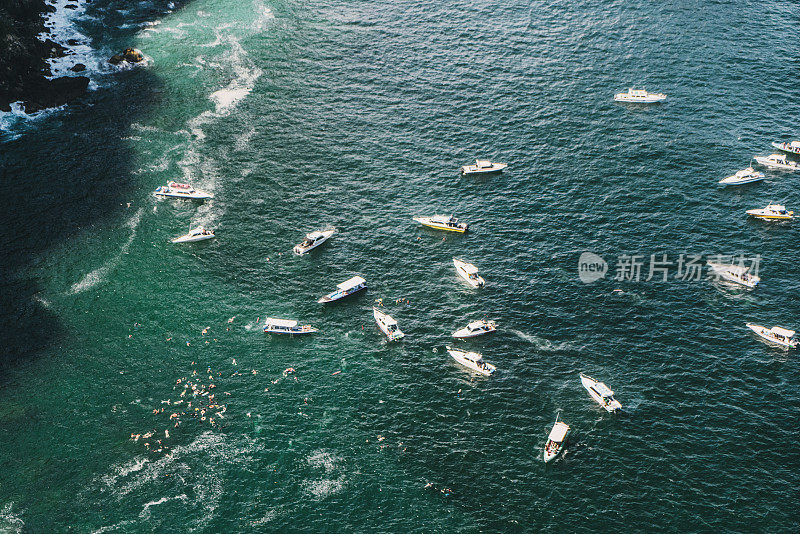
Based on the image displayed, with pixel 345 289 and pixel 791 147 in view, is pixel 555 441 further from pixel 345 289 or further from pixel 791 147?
pixel 791 147

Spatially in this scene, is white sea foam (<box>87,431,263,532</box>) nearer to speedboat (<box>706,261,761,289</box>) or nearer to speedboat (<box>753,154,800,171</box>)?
speedboat (<box>706,261,761,289</box>)

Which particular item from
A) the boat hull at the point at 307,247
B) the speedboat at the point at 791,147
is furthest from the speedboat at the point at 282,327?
the speedboat at the point at 791,147

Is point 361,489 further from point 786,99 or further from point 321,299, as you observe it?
point 786,99

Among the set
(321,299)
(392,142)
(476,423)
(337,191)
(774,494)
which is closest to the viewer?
(774,494)

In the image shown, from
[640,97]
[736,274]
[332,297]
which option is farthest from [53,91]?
Result: [736,274]

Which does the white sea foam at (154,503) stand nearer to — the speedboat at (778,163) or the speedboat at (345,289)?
the speedboat at (345,289)

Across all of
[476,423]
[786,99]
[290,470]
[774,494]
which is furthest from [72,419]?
A: [786,99]
